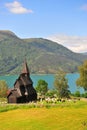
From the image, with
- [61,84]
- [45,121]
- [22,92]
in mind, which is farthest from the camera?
[61,84]

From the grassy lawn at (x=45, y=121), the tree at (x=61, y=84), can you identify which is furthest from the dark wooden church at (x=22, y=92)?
the grassy lawn at (x=45, y=121)

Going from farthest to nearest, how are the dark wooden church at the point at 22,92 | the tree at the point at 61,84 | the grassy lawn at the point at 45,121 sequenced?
the tree at the point at 61,84, the dark wooden church at the point at 22,92, the grassy lawn at the point at 45,121

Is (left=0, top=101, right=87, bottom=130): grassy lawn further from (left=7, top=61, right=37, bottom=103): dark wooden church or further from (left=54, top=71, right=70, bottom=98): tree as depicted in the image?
(left=54, top=71, right=70, bottom=98): tree

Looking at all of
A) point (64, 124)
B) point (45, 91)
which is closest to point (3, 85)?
point (45, 91)

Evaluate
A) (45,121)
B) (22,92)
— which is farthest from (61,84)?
(45,121)

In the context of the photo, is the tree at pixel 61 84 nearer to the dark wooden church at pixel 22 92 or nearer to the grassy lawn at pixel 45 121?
the dark wooden church at pixel 22 92

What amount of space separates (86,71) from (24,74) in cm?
2402

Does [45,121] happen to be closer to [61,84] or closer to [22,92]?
[22,92]

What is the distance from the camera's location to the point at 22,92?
265 feet

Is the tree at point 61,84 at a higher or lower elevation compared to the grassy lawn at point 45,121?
higher

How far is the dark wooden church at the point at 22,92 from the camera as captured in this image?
259 ft

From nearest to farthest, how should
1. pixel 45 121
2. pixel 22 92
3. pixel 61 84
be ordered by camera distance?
pixel 45 121
pixel 22 92
pixel 61 84

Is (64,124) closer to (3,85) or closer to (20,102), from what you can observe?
(20,102)

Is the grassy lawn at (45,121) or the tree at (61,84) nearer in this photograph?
the grassy lawn at (45,121)
